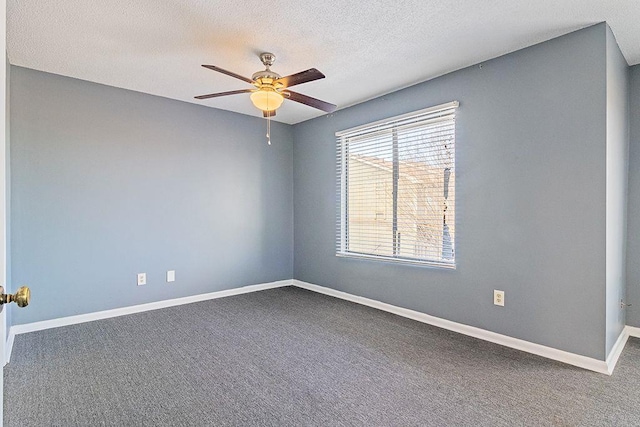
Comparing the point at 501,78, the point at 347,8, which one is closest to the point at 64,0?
the point at 347,8

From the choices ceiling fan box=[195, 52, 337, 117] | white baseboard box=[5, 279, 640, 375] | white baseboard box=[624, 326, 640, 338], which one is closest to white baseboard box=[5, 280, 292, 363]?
white baseboard box=[5, 279, 640, 375]

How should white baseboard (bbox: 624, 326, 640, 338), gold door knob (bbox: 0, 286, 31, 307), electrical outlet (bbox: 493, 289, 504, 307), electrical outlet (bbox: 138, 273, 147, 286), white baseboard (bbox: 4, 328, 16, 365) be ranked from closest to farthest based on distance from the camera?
gold door knob (bbox: 0, 286, 31, 307), white baseboard (bbox: 4, 328, 16, 365), electrical outlet (bbox: 493, 289, 504, 307), white baseboard (bbox: 624, 326, 640, 338), electrical outlet (bbox: 138, 273, 147, 286)

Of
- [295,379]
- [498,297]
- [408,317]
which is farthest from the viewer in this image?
[408,317]

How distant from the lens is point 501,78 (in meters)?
2.80

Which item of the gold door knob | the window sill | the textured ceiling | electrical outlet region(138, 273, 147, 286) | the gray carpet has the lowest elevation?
the gray carpet

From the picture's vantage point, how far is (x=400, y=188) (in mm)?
3625

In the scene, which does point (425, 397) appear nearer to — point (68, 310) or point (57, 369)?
point (57, 369)

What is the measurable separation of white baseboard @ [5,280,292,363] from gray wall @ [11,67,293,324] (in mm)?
53

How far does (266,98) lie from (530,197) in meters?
2.16

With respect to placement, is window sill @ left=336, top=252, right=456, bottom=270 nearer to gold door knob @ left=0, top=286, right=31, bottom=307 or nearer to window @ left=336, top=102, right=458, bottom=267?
window @ left=336, top=102, right=458, bottom=267

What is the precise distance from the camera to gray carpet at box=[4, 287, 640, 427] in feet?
6.01

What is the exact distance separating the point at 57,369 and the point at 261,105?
235cm

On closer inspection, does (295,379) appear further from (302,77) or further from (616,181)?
(616,181)

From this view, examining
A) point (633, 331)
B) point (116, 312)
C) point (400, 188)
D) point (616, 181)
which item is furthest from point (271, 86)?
point (633, 331)
